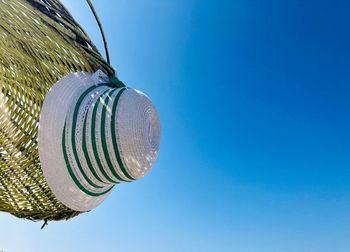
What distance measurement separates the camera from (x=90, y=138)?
38 cm

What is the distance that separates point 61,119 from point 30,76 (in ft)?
0.50

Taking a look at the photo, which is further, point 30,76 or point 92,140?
point 30,76

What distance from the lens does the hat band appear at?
1.23ft

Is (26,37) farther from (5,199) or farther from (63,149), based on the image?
(5,199)

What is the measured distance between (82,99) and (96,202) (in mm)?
163

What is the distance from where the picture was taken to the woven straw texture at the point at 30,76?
435mm

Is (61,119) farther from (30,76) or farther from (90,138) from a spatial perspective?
(30,76)

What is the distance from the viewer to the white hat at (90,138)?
0.38 m

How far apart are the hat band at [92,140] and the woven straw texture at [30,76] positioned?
94 millimetres

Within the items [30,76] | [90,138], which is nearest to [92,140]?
[90,138]

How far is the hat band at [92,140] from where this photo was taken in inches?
14.8

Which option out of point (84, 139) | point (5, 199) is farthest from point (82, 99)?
point (5, 199)

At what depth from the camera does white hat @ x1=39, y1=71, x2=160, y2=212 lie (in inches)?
14.9

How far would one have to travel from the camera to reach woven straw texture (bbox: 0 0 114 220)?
1.43 feet
